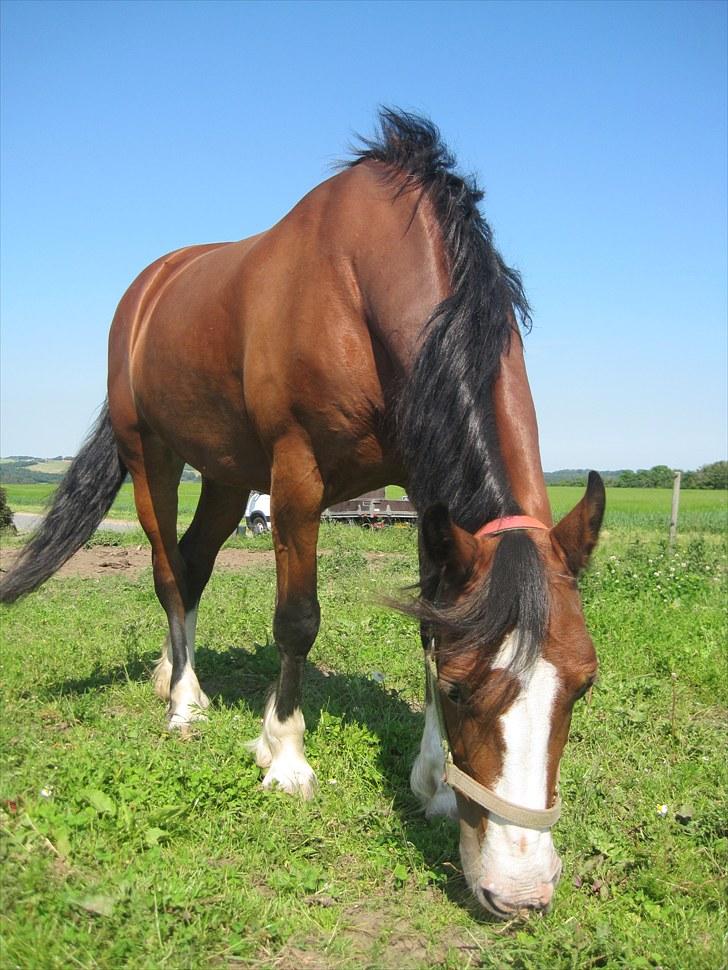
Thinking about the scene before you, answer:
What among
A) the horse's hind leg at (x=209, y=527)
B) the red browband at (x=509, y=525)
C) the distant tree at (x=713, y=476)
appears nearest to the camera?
the red browband at (x=509, y=525)

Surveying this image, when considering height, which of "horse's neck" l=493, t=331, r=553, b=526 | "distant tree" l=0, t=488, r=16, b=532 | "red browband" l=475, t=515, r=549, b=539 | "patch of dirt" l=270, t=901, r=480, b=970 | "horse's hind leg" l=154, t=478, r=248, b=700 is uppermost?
"horse's neck" l=493, t=331, r=553, b=526

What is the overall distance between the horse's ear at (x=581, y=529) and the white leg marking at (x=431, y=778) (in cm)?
133

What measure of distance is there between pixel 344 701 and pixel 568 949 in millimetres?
2372

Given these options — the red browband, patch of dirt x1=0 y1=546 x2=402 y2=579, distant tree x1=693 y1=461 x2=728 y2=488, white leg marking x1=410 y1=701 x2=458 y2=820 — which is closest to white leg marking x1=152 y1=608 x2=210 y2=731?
white leg marking x1=410 y1=701 x2=458 y2=820

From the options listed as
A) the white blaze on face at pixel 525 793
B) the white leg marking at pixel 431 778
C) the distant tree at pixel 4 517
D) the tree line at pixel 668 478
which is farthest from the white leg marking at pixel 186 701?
the tree line at pixel 668 478

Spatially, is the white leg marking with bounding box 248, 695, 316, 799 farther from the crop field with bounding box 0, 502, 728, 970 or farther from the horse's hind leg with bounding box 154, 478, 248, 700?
the horse's hind leg with bounding box 154, 478, 248, 700

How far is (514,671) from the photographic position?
2307mm

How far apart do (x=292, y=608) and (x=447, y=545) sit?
149 centimetres

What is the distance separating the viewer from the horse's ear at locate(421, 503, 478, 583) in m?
2.34

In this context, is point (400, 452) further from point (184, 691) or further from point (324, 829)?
point (184, 691)

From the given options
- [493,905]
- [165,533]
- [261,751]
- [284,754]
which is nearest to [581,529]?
[493,905]

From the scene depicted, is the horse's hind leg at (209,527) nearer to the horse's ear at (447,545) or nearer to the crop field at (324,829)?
the crop field at (324,829)

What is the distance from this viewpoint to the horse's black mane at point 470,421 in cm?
234

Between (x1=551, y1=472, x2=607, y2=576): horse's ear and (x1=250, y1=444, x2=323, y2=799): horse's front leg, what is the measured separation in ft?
4.47
